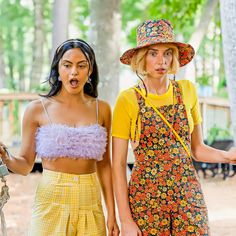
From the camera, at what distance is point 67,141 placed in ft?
9.41

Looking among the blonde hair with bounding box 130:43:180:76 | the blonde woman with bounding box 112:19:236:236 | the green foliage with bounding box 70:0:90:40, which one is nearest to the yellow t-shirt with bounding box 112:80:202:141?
the blonde woman with bounding box 112:19:236:236

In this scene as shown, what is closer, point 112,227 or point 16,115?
point 112,227

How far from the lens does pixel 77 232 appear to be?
9.34ft

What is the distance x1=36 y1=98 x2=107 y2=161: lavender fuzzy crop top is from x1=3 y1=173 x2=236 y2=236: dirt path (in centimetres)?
381

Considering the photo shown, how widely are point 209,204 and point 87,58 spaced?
5830mm

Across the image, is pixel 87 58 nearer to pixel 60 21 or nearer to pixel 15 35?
pixel 60 21

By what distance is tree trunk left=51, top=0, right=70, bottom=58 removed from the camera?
8.98 meters

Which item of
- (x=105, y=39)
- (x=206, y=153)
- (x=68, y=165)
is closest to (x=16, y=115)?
(x=105, y=39)

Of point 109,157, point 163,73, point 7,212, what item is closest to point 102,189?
Answer: point 109,157

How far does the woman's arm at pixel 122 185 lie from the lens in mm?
2713

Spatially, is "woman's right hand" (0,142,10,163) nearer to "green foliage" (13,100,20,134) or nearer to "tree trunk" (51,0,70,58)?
"tree trunk" (51,0,70,58)

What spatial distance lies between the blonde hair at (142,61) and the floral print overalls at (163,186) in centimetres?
17

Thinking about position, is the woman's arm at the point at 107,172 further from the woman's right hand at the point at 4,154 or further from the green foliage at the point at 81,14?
the green foliage at the point at 81,14

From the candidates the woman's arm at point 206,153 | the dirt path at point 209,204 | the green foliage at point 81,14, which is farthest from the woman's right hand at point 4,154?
Result: the green foliage at point 81,14
